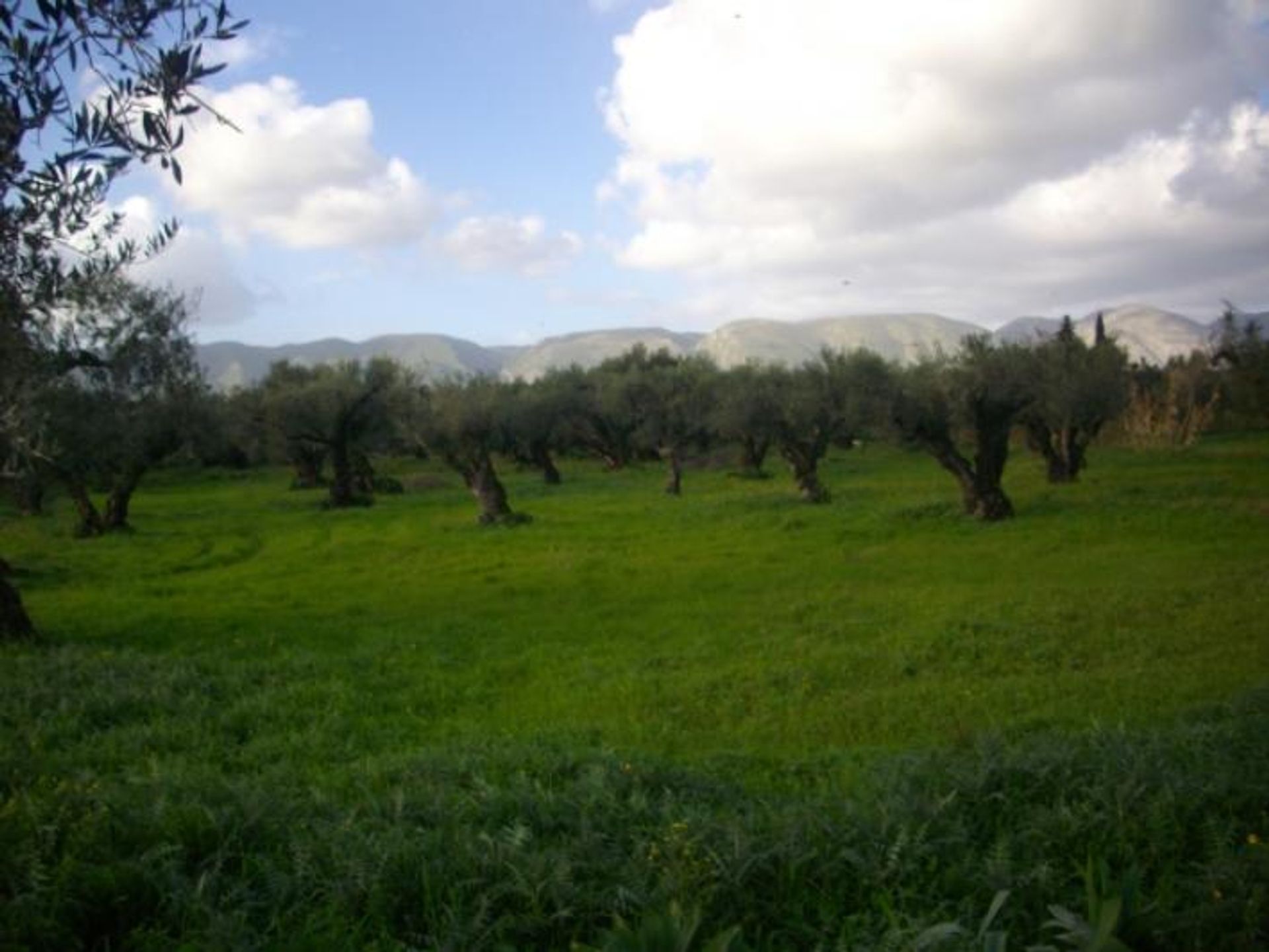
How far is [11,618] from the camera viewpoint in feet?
53.4

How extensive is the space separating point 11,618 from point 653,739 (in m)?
12.4

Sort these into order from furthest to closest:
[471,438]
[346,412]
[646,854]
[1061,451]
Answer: [346,412] < [1061,451] < [471,438] < [646,854]

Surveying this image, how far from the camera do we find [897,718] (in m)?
11.2

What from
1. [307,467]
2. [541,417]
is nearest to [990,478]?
[541,417]

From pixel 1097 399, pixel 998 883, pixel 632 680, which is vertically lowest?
pixel 632 680

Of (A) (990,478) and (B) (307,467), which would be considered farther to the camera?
(B) (307,467)

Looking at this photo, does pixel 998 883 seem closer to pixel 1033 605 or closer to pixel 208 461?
pixel 1033 605

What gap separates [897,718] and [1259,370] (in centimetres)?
4938

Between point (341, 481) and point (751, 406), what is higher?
point (751, 406)

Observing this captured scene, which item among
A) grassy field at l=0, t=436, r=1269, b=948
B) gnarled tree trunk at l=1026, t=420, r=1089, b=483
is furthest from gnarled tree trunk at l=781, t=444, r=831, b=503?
gnarled tree trunk at l=1026, t=420, r=1089, b=483

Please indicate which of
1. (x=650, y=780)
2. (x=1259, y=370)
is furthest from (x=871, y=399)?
(x=1259, y=370)

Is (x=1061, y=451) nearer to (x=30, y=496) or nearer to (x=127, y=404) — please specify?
(x=127, y=404)

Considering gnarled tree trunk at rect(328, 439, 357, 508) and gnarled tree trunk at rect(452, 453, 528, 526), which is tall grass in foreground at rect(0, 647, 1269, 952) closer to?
gnarled tree trunk at rect(452, 453, 528, 526)

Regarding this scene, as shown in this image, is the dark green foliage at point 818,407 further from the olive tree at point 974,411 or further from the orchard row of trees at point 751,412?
the olive tree at point 974,411
